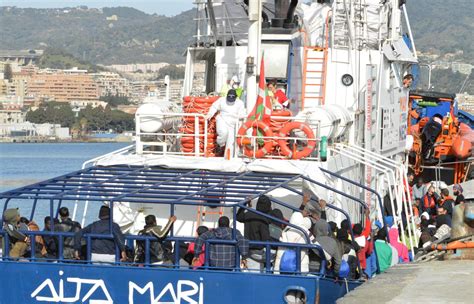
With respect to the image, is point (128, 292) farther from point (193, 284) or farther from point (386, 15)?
point (386, 15)

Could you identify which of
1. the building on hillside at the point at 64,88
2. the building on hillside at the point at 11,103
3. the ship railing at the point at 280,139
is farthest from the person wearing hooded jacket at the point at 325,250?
the building on hillside at the point at 11,103

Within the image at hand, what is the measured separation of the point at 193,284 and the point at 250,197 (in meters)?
1.47

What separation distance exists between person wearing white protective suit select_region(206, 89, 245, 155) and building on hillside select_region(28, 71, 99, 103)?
11878 cm

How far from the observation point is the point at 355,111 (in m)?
22.1

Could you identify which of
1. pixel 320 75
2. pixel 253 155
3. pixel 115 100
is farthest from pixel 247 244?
pixel 115 100

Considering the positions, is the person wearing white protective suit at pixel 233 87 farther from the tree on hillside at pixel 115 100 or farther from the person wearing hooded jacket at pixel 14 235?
the tree on hillside at pixel 115 100

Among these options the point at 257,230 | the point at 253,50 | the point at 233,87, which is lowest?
→ the point at 257,230

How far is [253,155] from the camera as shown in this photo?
62.0ft

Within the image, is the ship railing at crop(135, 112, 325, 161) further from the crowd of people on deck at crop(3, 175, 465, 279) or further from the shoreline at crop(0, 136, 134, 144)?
the shoreline at crop(0, 136, 134, 144)

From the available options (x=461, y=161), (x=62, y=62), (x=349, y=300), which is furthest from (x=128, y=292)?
(x=62, y=62)

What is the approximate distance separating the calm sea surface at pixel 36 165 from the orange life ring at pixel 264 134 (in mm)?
20579

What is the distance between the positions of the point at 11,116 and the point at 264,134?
11694 cm

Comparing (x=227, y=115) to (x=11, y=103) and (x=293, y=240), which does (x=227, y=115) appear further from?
(x=11, y=103)

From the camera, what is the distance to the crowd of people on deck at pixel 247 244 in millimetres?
15688
